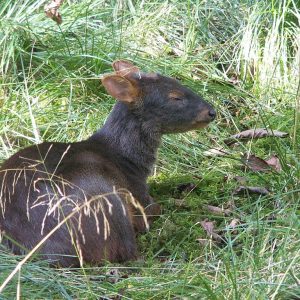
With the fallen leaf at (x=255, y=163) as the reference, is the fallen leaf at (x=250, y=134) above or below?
above

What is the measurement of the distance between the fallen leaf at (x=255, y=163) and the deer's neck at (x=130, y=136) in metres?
0.69

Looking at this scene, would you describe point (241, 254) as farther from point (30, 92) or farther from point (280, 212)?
point (30, 92)

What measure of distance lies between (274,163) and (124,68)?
50.1 inches

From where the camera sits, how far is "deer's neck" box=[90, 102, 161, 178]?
19.0 feet

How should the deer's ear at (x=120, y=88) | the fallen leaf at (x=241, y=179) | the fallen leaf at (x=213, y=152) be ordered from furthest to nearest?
the fallen leaf at (x=213, y=152) < the fallen leaf at (x=241, y=179) < the deer's ear at (x=120, y=88)

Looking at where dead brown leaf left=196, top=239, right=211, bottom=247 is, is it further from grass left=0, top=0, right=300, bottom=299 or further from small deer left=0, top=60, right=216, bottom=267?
small deer left=0, top=60, right=216, bottom=267

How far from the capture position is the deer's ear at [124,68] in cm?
591

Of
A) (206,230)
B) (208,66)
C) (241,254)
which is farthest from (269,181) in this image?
(208,66)

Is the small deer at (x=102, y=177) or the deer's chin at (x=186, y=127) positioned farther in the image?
the deer's chin at (x=186, y=127)

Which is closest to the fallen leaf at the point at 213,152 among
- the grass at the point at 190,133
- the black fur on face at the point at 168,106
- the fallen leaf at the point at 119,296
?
the grass at the point at 190,133

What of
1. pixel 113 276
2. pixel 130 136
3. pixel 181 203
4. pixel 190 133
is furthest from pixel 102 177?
pixel 190 133

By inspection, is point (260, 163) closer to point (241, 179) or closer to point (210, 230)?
point (241, 179)

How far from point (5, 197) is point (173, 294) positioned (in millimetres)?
1241

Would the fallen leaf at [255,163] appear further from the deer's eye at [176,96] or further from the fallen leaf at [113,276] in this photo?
the fallen leaf at [113,276]
